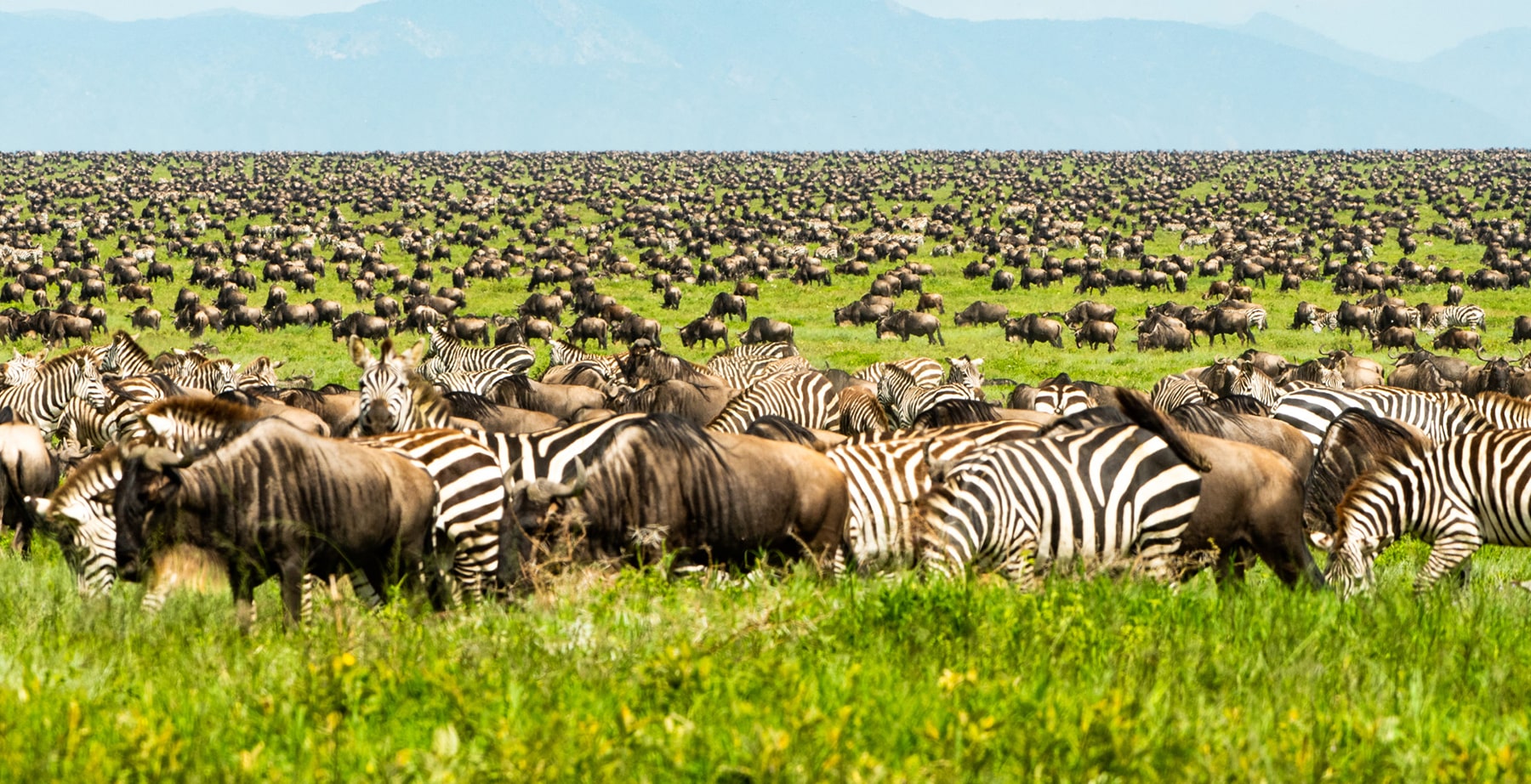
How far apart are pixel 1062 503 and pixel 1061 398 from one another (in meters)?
12.3

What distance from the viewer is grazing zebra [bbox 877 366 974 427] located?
2105 cm

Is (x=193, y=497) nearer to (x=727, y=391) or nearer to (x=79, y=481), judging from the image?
(x=79, y=481)

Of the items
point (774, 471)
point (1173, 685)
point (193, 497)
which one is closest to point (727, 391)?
point (774, 471)

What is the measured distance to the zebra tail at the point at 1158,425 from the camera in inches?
294

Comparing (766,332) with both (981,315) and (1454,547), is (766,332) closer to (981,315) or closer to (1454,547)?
(981,315)

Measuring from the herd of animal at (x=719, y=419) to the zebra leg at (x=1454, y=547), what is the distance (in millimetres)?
19

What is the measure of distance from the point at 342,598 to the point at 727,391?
14.4 m

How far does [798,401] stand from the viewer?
1828 centimetres

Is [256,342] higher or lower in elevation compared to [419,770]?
lower

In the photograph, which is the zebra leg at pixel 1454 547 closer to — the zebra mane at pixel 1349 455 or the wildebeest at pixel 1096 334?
the zebra mane at pixel 1349 455

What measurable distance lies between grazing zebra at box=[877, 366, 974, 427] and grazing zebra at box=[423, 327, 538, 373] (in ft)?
38.3

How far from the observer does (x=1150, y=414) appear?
304 inches

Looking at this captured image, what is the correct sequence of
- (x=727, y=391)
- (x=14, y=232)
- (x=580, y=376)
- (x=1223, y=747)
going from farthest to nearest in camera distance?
(x=14, y=232), (x=580, y=376), (x=727, y=391), (x=1223, y=747)

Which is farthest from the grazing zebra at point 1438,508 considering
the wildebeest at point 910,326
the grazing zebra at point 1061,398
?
the wildebeest at point 910,326
